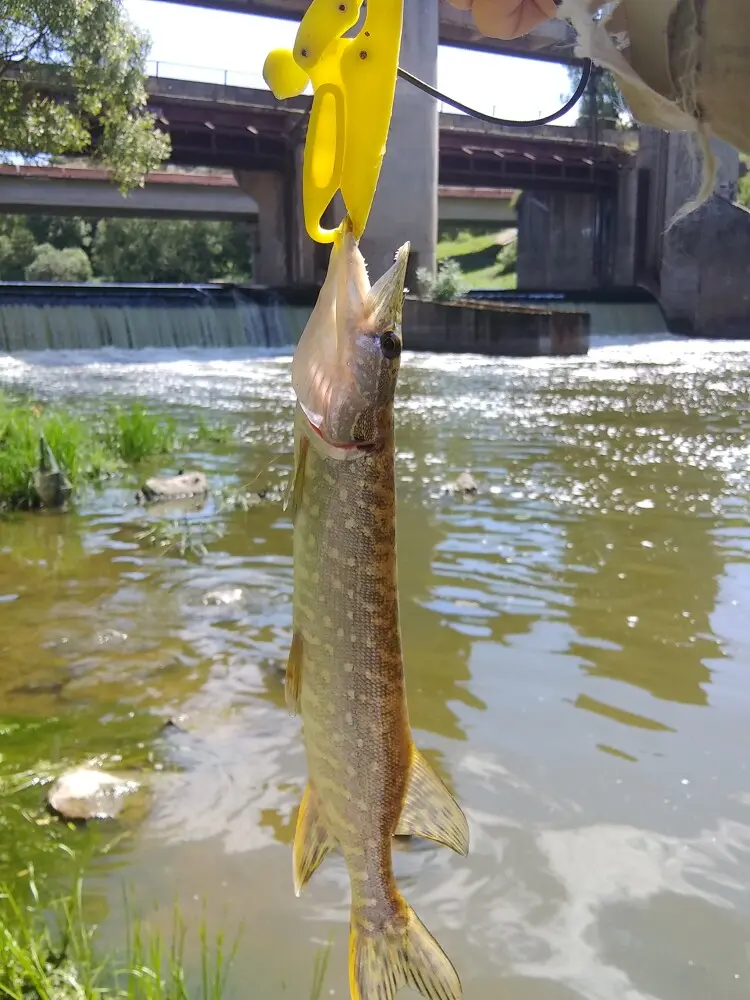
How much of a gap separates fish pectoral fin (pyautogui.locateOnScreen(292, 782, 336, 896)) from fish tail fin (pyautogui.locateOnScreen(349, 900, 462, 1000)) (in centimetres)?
14

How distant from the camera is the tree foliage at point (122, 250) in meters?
69.0


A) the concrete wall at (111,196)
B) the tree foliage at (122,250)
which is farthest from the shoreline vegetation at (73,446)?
the tree foliage at (122,250)

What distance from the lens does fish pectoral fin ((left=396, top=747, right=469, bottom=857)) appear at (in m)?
1.92

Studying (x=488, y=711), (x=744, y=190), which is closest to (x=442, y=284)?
(x=744, y=190)

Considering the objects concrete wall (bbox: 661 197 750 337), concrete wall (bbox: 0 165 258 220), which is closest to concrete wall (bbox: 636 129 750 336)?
concrete wall (bbox: 661 197 750 337)

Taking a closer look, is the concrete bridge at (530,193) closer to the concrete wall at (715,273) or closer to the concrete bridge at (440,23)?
the concrete wall at (715,273)

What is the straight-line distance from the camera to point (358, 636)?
1812 millimetres

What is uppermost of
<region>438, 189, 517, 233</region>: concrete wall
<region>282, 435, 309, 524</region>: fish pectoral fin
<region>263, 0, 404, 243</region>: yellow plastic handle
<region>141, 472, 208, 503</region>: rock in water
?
<region>438, 189, 517, 233</region>: concrete wall

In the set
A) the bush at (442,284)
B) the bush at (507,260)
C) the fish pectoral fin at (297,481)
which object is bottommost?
the fish pectoral fin at (297,481)

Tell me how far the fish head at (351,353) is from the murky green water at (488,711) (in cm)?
228

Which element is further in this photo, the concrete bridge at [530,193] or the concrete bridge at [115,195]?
the concrete bridge at [115,195]

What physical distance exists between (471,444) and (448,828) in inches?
452

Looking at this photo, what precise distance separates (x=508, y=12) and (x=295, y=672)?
182 cm

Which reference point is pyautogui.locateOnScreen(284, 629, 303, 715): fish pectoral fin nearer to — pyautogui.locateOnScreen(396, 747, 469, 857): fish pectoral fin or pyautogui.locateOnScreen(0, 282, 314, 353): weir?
pyautogui.locateOnScreen(396, 747, 469, 857): fish pectoral fin
